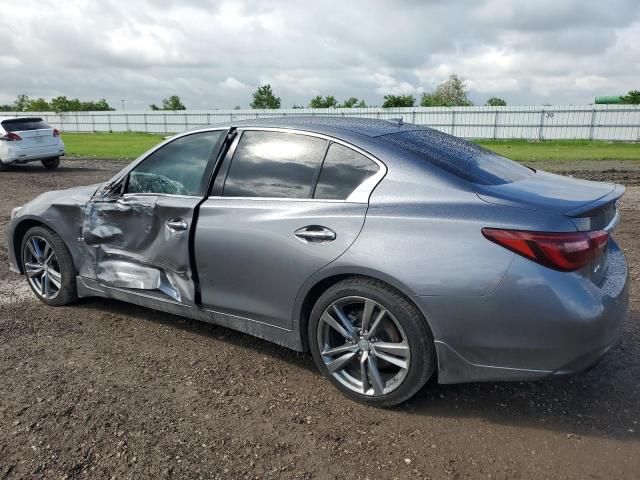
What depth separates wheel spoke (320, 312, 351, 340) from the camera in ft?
10.3

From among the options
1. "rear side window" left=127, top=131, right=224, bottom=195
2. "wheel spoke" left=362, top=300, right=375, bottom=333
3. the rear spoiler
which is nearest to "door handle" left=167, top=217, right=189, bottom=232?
"rear side window" left=127, top=131, right=224, bottom=195

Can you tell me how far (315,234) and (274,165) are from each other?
24.9 inches

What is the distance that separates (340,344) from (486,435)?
0.94m

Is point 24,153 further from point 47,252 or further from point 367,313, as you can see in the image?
point 367,313

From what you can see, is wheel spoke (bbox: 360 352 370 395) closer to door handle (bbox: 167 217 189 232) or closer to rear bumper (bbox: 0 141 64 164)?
door handle (bbox: 167 217 189 232)

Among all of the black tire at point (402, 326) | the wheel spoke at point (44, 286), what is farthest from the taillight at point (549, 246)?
the wheel spoke at point (44, 286)

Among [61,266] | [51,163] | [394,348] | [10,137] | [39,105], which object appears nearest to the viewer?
[394,348]

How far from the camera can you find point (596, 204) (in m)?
2.87

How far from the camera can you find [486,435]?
2885 mm

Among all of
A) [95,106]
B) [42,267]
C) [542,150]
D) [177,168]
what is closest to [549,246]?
[177,168]

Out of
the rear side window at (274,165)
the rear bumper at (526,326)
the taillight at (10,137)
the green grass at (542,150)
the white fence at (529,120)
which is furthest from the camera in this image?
the white fence at (529,120)

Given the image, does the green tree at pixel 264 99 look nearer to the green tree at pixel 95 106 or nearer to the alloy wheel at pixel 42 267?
the green tree at pixel 95 106

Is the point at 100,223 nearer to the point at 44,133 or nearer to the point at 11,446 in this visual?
the point at 11,446

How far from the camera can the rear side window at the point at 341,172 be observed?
124 inches
